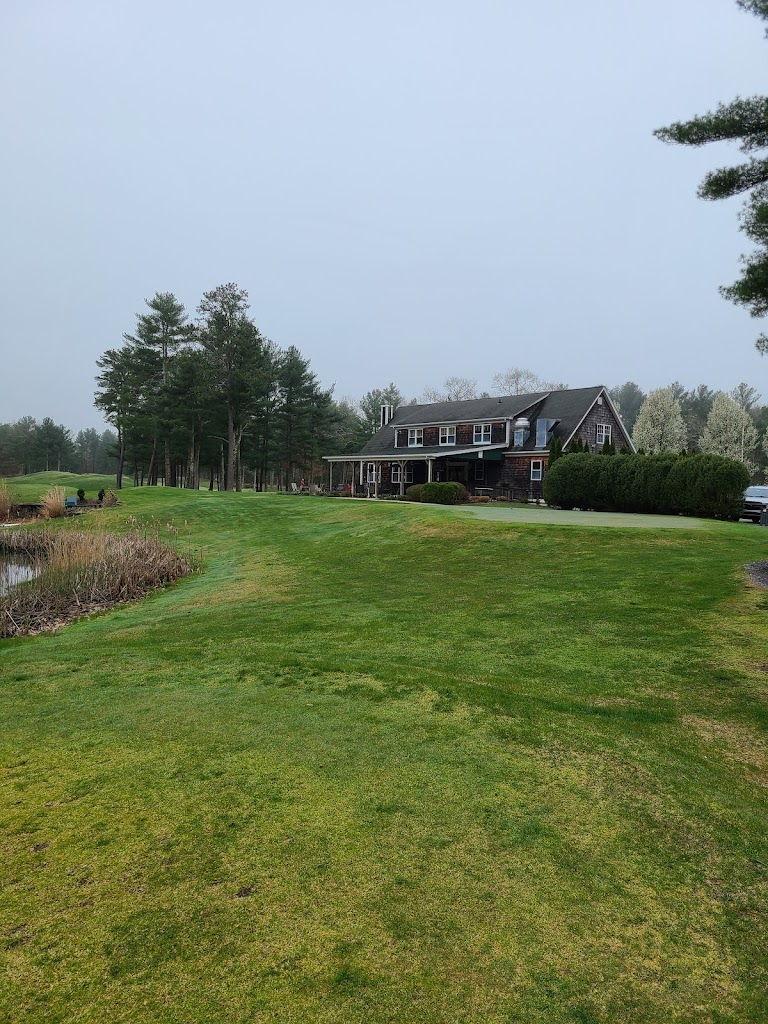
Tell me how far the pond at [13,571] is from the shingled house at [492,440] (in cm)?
2164

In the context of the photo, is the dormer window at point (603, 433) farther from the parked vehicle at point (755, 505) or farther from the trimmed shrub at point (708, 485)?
the trimmed shrub at point (708, 485)

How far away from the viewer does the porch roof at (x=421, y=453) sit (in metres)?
34.3

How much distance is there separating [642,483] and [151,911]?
21736mm

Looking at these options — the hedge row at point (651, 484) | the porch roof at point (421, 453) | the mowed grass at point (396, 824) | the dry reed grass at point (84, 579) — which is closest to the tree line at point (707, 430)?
the porch roof at point (421, 453)

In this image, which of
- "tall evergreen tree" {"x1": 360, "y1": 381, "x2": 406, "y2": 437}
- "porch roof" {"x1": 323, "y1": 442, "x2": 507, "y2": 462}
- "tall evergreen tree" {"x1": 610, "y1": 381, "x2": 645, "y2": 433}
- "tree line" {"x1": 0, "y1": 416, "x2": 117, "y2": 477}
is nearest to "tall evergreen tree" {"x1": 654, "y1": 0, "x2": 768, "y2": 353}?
"porch roof" {"x1": 323, "y1": 442, "x2": 507, "y2": 462}

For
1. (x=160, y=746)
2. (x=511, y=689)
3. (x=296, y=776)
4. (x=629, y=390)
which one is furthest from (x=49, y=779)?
(x=629, y=390)

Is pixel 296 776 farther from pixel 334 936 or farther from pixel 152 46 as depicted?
pixel 152 46

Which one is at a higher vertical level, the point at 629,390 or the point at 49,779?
the point at 629,390

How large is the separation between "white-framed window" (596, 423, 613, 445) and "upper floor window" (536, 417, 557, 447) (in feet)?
10.7

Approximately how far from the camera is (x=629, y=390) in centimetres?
8381

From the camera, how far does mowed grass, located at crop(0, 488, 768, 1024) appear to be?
203cm

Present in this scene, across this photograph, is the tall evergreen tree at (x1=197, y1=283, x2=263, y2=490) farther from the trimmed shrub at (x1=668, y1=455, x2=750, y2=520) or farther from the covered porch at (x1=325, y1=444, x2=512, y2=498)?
the trimmed shrub at (x1=668, y1=455, x2=750, y2=520)

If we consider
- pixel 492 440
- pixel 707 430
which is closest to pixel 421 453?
pixel 492 440

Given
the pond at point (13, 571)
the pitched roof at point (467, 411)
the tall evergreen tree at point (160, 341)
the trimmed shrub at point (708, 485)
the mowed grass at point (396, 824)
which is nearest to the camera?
the mowed grass at point (396, 824)
